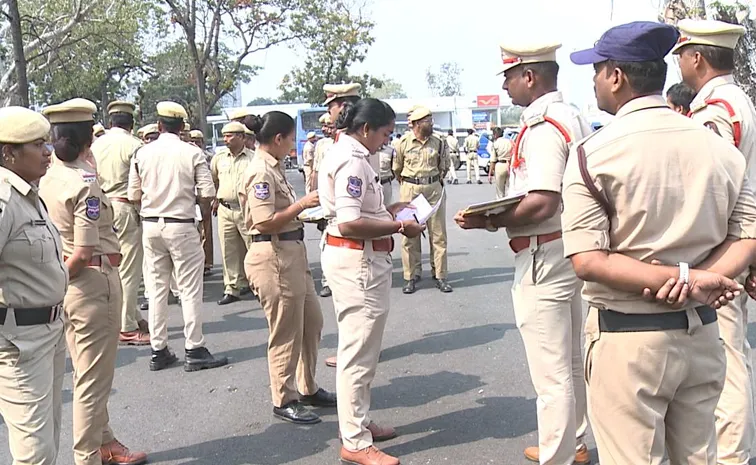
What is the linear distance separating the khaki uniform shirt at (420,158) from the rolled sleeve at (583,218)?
612cm

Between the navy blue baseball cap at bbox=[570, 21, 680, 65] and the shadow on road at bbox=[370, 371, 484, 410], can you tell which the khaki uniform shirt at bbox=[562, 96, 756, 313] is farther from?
the shadow on road at bbox=[370, 371, 484, 410]

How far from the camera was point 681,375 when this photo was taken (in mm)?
2242

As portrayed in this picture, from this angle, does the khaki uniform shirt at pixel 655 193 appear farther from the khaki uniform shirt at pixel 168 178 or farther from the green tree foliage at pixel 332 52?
the green tree foliage at pixel 332 52

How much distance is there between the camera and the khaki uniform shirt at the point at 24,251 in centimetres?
285

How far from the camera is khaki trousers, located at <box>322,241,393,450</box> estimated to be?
149 inches

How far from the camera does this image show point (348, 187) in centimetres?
361

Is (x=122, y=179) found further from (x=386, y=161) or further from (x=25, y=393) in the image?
(x=25, y=393)

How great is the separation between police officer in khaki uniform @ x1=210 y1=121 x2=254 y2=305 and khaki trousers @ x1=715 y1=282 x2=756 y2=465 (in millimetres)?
5646

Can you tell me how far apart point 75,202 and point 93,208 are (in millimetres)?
92

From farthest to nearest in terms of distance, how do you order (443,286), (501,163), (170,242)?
1. (501,163)
2. (443,286)
3. (170,242)

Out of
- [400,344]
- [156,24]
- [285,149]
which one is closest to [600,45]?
[285,149]

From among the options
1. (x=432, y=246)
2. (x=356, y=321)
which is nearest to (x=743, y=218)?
(x=356, y=321)

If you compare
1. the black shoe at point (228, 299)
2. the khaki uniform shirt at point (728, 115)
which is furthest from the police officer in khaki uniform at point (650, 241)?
the black shoe at point (228, 299)

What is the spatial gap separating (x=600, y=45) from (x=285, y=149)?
2607 mm
